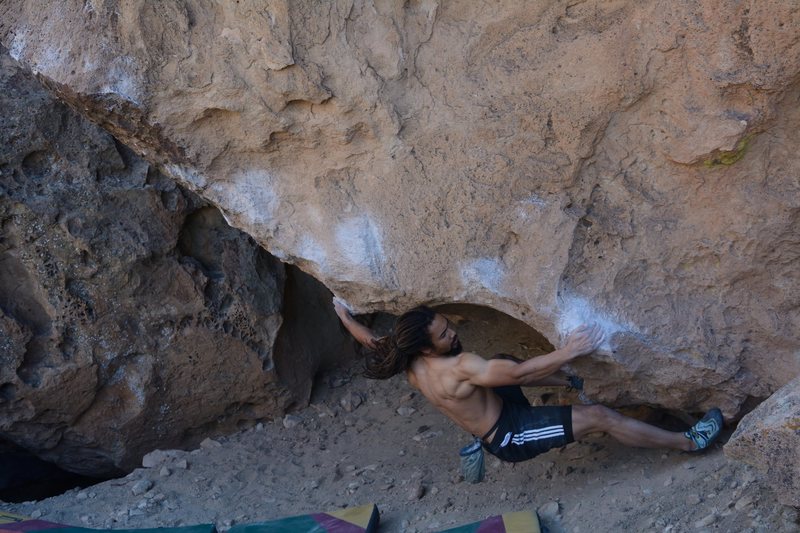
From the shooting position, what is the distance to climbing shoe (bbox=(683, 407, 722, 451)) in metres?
3.69

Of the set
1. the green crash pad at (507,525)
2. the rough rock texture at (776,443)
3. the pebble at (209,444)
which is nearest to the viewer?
the rough rock texture at (776,443)

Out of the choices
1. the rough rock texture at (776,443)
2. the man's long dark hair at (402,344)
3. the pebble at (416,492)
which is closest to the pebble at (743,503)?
the rough rock texture at (776,443)

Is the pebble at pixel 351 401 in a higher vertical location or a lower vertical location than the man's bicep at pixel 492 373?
higher

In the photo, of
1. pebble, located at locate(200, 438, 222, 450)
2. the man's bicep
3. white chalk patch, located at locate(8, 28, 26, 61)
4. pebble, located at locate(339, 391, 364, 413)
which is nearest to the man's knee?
the man's bicep

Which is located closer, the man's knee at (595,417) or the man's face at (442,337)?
the man's knee at (595,417)

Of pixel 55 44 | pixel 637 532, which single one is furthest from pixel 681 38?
pixel 55 44

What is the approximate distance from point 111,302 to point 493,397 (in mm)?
1949

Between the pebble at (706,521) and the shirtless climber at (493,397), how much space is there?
1.60 feet

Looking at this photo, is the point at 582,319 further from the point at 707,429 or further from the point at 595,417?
the point at 707,429

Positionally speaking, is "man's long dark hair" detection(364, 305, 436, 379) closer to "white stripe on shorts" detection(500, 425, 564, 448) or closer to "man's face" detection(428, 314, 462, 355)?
"man's face" detection(428, 314, 462, 355)

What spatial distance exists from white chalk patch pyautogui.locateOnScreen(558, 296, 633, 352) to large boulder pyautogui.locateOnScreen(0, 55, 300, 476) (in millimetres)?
1959

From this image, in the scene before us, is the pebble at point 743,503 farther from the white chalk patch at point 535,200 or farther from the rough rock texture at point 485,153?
the white chalk patch at point 535,200

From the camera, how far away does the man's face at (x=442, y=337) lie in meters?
4.00

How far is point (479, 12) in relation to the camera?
3482mm
